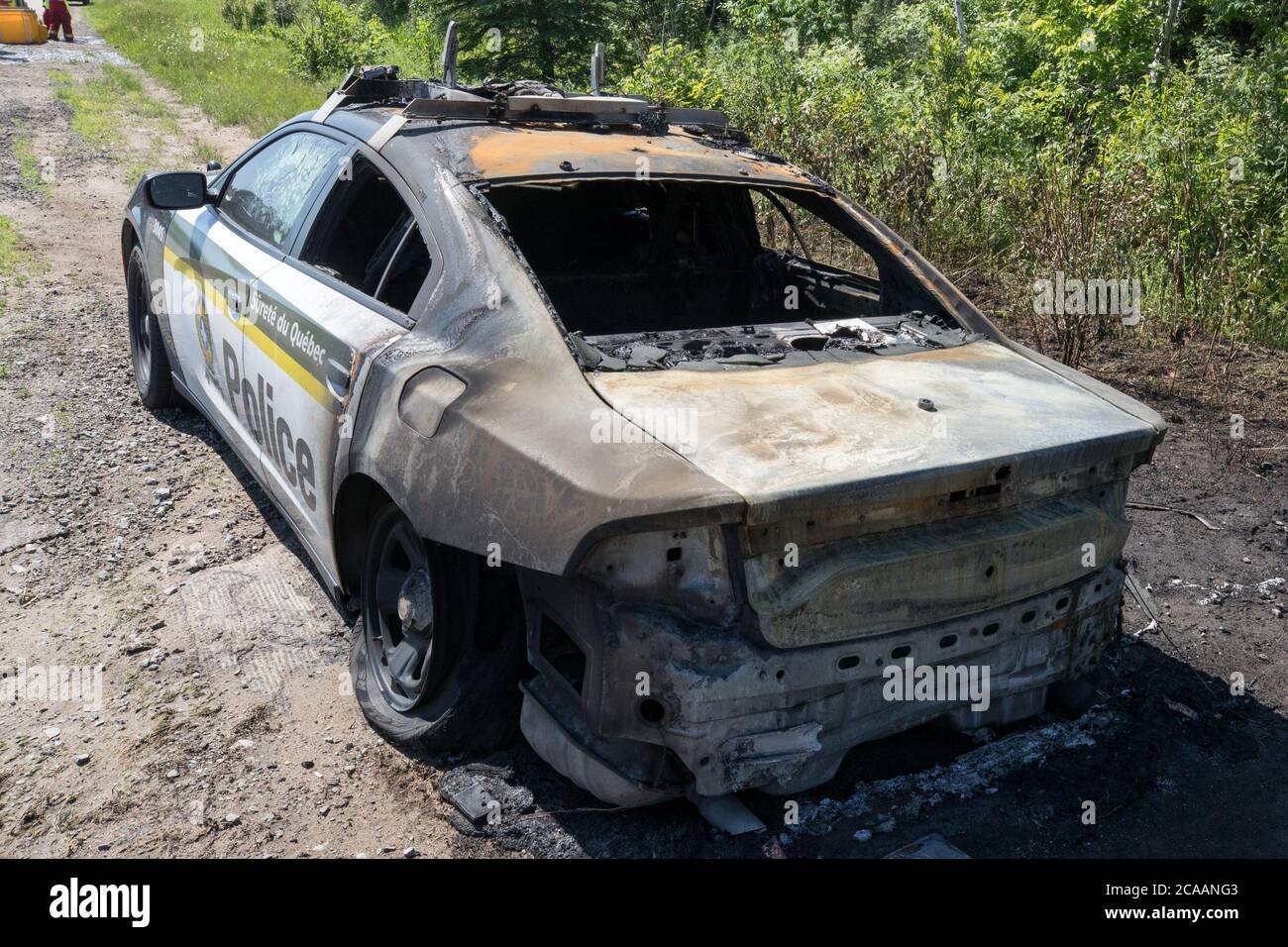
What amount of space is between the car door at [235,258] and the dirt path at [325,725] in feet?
1.83

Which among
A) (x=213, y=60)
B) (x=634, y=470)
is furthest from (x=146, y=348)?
(x=213, y=60)

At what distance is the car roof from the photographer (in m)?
3.26

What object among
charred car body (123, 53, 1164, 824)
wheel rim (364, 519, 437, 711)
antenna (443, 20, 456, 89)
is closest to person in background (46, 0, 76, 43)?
antenna (443, 20, 456, 89)

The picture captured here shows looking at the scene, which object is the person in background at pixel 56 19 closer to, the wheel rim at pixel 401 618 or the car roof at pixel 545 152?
the car roof at pixel 545 152

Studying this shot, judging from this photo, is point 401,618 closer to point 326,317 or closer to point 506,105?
point 326,317

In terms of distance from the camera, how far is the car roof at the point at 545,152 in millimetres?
3256

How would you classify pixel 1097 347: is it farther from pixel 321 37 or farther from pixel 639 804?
pixel 321 37

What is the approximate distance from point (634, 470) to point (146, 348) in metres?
4.12

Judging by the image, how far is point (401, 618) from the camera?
305 centimetres

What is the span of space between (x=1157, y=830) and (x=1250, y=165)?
5899mm

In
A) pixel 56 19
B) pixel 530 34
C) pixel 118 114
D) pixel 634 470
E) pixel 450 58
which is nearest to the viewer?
pixel 634 470

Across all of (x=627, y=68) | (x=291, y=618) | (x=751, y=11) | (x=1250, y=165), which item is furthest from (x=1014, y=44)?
(x=291, y=618)

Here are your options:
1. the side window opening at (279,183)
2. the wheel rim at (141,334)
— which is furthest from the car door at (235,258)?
the wheel rim at (141,334)

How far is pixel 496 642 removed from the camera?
9.55ft
